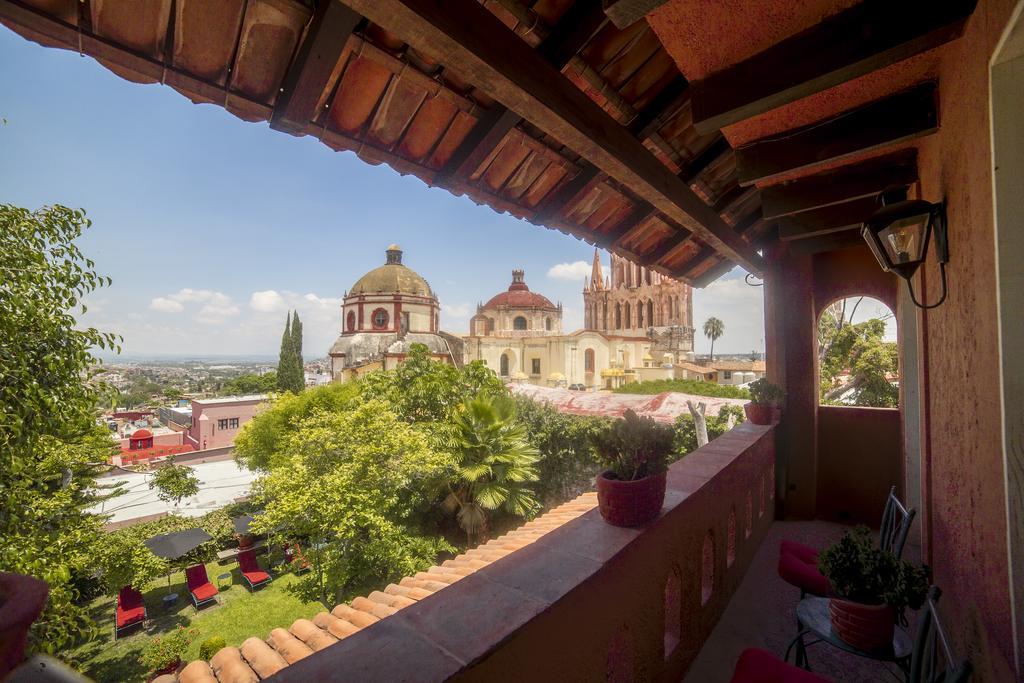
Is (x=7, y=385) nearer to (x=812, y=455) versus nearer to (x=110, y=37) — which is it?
(x=110, y=37)

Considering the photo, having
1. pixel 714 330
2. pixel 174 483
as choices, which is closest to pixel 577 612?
pixel 174 483

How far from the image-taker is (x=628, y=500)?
201 cm

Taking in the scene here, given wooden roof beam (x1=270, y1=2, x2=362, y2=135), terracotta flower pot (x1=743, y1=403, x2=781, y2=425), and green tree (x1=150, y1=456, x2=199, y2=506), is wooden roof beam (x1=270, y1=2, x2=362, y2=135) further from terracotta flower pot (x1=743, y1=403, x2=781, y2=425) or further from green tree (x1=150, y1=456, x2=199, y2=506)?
green tree (x1=150, y1=456, x2=199, y2=506)

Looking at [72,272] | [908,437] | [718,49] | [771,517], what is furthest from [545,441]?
[718,49]

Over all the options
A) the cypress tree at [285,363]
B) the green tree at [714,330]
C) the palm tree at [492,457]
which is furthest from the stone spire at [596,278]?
the palm tree at [492,457]

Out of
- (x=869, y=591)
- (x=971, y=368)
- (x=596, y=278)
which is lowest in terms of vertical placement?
(x=869, y=591)

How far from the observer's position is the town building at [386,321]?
34.9 m

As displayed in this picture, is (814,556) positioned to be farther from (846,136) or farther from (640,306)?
(640,306)

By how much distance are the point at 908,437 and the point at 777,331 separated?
5.44 feet

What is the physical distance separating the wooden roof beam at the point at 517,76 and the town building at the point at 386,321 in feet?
104

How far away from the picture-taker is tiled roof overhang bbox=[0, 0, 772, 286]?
1.42 m

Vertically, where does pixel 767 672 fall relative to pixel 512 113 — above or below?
below

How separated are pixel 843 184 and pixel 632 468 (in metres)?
2.59

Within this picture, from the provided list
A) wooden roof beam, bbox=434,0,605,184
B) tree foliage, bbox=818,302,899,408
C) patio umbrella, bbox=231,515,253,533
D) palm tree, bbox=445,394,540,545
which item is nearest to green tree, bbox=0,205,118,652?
wooden roof beam, bbox=434,0,605,184
